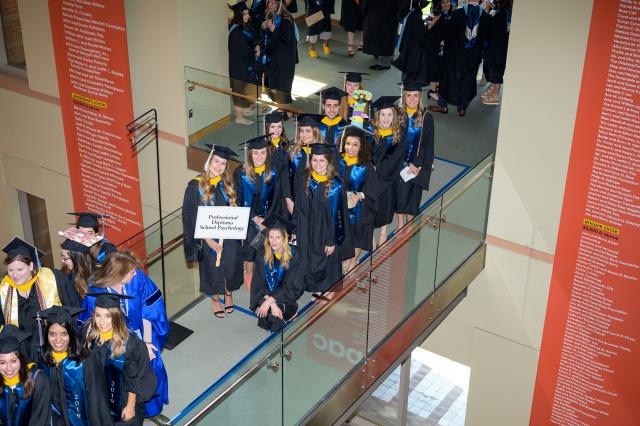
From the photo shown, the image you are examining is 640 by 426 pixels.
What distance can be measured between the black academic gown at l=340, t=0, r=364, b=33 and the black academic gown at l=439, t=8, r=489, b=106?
7.20 ft

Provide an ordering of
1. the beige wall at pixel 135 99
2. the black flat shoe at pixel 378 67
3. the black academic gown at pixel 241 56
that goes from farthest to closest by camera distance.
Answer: the black flat shoe at pixel 378 67
the black academic gown at pixel 241 56
the beige wall at pixel 135 99

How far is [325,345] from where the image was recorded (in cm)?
675

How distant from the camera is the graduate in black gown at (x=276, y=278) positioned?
704 centimetres

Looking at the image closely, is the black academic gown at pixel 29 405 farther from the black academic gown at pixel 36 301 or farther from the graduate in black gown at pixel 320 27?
the graduate in black gown at pixel 320 27

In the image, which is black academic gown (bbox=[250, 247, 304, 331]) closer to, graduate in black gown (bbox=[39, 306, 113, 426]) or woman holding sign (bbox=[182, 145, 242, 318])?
woman holding sign (bbox=[182, 145, 242, 318])

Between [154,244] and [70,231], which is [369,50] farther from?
[70,231]

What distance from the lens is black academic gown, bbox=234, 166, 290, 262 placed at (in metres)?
7.67

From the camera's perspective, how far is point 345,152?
7.73m

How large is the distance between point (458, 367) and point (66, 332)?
728cm

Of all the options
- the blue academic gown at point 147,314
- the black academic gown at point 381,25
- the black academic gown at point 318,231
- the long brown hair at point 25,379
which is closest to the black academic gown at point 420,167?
the black academic gown at point 318,231

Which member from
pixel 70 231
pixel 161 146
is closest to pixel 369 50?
pixel 161 146

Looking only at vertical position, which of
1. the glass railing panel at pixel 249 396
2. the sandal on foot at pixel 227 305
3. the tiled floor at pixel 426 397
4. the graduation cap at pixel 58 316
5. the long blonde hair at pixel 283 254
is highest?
the graduation cap at pixel 58 316

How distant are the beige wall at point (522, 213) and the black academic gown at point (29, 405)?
4.76m

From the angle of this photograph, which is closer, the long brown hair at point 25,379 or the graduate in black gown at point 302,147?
the long brown hair at point 25,379
